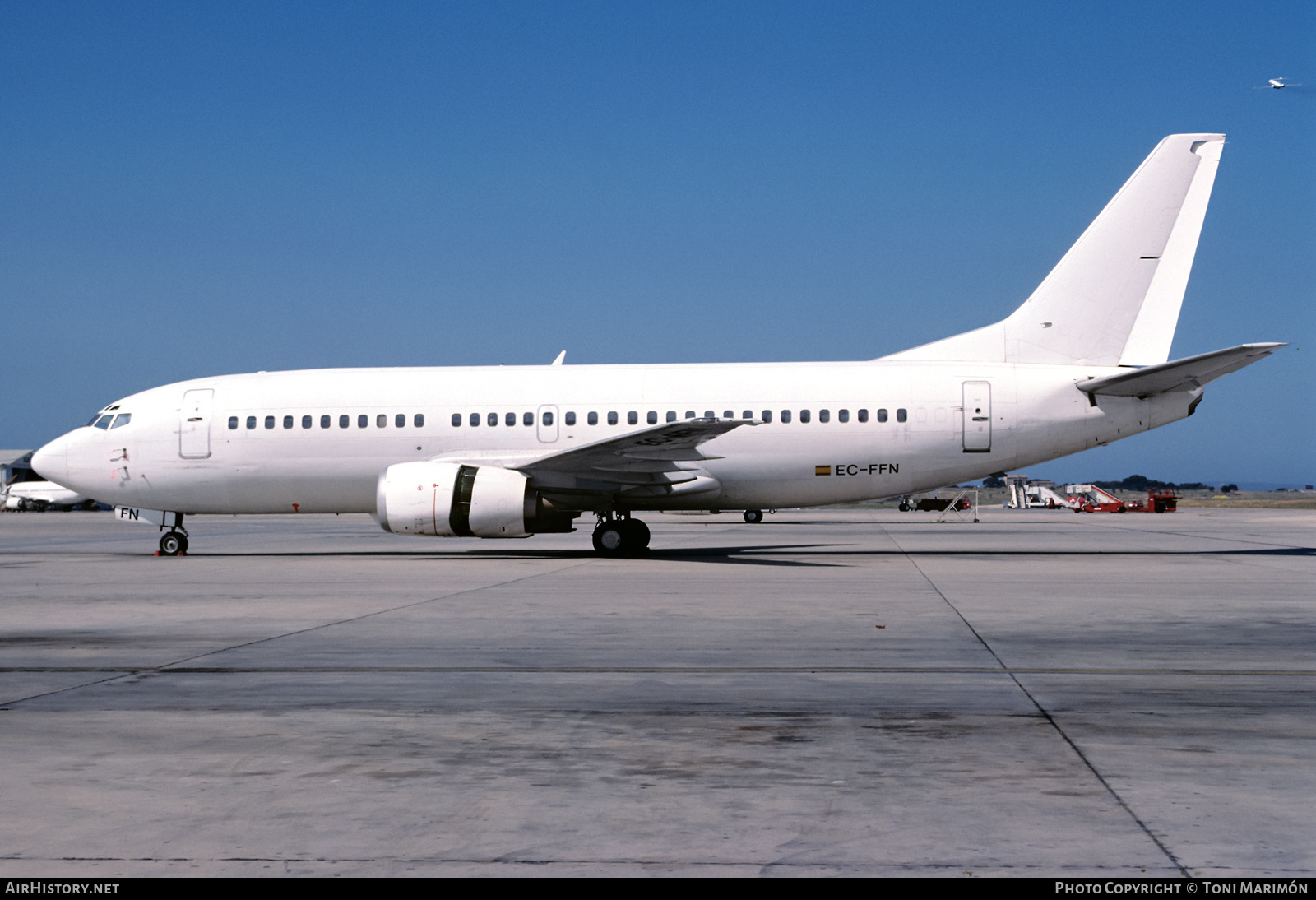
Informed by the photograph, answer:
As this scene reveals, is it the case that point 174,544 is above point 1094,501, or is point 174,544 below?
below

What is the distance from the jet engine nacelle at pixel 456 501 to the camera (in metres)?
20.4

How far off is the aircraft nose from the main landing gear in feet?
37.9

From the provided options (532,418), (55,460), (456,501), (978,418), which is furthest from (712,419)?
(55,460)

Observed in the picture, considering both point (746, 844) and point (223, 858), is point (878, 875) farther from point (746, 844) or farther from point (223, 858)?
point (223, 858)

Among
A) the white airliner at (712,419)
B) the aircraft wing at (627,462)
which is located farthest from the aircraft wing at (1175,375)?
the aircraft wing at (627,462)

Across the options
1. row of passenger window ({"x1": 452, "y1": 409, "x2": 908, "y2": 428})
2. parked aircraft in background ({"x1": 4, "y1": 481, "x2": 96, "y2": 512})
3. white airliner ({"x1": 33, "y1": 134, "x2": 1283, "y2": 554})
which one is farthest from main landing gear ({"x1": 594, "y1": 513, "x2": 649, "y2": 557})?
parked aircraft in background ({"x1": 4, "y1": 481, "x2": 96, "y2": 512})

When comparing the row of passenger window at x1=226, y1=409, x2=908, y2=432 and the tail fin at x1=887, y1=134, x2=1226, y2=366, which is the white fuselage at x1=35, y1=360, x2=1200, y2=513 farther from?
the tail fin at x1=887, y1=134, x2=1226, y2=366

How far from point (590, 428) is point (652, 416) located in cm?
126

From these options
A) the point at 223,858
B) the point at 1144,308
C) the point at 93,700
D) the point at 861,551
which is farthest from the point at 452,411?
the point at 223,858

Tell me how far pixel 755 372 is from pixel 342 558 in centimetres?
896

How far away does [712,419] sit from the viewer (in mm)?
21266

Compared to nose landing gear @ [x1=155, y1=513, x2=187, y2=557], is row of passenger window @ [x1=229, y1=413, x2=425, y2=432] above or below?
above

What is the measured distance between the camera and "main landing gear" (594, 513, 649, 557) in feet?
71.3

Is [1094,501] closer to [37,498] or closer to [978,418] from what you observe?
[978,418]
